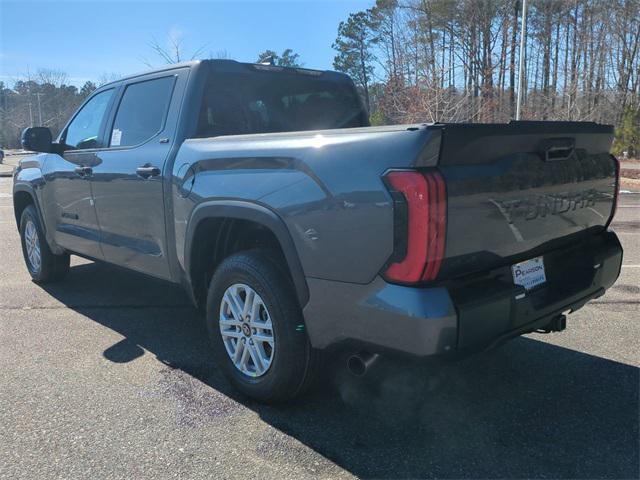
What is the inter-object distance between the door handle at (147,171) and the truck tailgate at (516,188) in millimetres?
2075

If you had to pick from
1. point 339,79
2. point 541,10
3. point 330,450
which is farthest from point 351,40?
point 330,450

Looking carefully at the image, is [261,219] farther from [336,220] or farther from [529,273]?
[529,273]

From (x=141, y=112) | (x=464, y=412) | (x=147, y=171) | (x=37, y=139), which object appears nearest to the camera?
(x=464, y=412)

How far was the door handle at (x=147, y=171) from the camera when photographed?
3.73m

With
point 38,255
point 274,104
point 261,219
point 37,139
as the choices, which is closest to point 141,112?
point 274,104

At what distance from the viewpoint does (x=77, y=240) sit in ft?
16.2

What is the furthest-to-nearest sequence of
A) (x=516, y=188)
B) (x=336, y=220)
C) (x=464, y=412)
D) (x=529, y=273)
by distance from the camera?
(x=464, y=412) < (x=529, y=273) < (x=516, y=188) < (x=336, y=220)

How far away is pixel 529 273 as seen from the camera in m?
2.89

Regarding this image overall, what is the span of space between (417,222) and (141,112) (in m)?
2.74

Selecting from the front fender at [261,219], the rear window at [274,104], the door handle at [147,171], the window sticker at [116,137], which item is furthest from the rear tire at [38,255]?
the front fender at [261,219]

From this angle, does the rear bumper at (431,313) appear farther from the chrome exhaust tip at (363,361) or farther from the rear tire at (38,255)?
the rear tire at (38,255)

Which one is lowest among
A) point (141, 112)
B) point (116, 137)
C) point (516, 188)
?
point (516, 188)

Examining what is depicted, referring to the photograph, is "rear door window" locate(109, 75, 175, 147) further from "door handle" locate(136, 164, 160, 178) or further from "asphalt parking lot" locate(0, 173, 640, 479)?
"asphalt parking lot" locate(0, 173, 640, 479)

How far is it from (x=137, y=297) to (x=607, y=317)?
4.16 m
